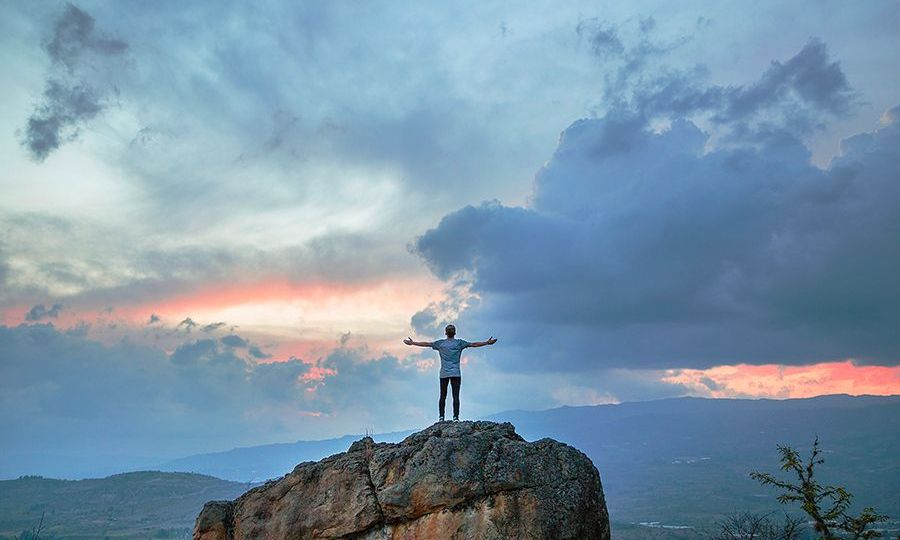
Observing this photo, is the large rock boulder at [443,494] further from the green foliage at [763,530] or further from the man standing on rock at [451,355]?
the green foliage at [763,530]

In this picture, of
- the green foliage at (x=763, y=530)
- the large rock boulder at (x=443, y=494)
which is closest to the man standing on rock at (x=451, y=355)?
the large rock boulder at (x=443, y=494)

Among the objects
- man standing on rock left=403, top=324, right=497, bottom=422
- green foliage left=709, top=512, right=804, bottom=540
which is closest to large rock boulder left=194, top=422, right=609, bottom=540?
man standing on rock left=403, top=324, right=497, bottom=422

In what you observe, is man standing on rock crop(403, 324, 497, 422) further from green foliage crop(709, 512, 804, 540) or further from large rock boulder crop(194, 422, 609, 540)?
green foliage crop(709, 512, 804, 540)

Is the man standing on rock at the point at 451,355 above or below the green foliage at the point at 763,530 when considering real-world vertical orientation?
above

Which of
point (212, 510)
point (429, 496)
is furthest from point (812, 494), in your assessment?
point (212, 510)

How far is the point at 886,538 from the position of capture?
181625mm

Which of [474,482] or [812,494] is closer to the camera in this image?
[474,482]

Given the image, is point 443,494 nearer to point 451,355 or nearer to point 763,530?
point 451,355

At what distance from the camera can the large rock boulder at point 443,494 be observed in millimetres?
21219

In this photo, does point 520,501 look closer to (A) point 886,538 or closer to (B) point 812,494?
(B) point 812,494

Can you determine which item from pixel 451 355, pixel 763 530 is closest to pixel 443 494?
pixel 451 355

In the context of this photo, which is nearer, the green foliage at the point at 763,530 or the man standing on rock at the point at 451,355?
the man standing on rock at the point at 451,355

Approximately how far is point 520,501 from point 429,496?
281cm

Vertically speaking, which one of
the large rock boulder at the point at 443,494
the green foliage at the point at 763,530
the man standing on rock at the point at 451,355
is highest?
the man standing on rock at the point at 451,355
